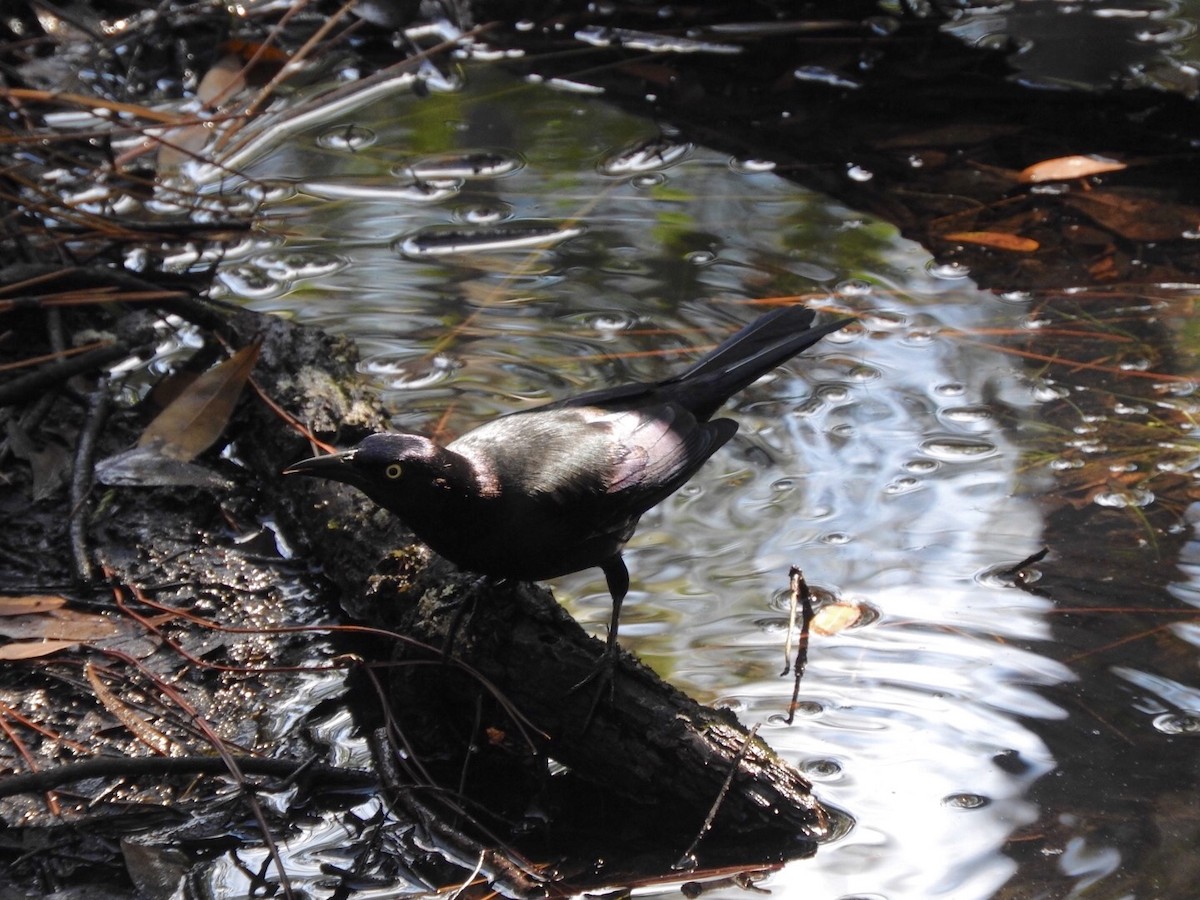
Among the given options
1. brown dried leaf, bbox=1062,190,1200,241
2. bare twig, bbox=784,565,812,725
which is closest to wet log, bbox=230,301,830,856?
bare twig, bbox=784,565,812,725

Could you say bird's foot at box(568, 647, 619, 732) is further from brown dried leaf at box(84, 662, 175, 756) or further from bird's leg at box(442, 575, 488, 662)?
brown dried leaf at box(84, 662, 175, 756)

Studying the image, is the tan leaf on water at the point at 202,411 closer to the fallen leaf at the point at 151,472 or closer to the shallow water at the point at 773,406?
the fallen leaf at the point at 151,472

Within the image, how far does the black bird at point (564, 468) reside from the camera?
308cm

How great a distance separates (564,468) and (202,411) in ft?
4.63

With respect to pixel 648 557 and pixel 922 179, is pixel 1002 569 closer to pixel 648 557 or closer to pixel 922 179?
pixel 648 557

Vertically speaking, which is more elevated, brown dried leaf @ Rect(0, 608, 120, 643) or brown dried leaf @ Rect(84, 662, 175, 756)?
brown dried leaf @ Rect(0, 608, 120, 643)

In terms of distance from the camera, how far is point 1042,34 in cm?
732

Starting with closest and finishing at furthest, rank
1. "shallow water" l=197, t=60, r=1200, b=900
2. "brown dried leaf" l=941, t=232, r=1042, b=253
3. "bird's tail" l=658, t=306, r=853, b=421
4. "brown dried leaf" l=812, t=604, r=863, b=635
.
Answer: "shallow water" l=197, t=60, r=1200, b=900 → "brown dried leaf" l=812, t=604, r=863, b=635 → "bird's tail" l=658, t=306, r=853, b=421 → "brown dried leaf" l=941, t=232, r=1042, b=253

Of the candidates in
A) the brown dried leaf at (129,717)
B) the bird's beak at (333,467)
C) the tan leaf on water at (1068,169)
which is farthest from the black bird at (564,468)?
the tan leaf on water at (1068,169)

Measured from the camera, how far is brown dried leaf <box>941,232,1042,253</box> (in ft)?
18.2

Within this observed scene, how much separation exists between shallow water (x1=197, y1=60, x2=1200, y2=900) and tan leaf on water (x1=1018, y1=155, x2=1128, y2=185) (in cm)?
88

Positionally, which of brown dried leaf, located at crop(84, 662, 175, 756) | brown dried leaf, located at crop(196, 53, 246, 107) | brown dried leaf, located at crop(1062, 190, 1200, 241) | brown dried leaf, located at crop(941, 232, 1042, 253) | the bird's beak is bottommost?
brown dried leaf, located at crop(84, 662, 175, 756)

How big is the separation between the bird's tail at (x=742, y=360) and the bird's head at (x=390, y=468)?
0.94m

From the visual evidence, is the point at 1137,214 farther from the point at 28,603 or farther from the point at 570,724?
the point at 28,603
